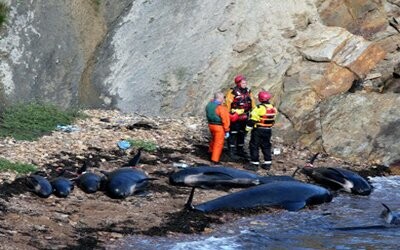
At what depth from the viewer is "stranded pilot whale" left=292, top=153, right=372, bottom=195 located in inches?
649

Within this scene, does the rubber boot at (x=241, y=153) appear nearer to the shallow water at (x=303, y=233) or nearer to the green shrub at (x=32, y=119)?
the shallow water at (x=303, y=233)

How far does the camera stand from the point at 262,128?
17781 millimetres

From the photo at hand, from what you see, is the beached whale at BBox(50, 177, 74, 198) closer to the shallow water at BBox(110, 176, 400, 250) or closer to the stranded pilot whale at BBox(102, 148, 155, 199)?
the stranded pilot whale at BBox(102, 148, 155, 199)

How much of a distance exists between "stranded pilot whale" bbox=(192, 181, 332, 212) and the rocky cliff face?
16.8 feet

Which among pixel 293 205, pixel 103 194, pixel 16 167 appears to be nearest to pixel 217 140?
pixel 293 205

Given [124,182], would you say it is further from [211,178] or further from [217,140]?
[217,140]

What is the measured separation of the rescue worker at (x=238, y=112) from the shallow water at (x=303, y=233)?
3.66m

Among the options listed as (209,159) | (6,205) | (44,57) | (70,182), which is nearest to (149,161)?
(209,159)

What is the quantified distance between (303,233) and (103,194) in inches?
151

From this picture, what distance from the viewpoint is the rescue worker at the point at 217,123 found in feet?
58.6

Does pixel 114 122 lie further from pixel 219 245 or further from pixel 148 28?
pixel 219 245

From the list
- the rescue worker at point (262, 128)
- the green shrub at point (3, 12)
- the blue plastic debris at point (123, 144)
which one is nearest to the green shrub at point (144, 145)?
the blue plastic debris at point (123, 144)

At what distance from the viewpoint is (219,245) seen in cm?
1245

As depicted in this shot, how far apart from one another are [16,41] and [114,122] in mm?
3899
